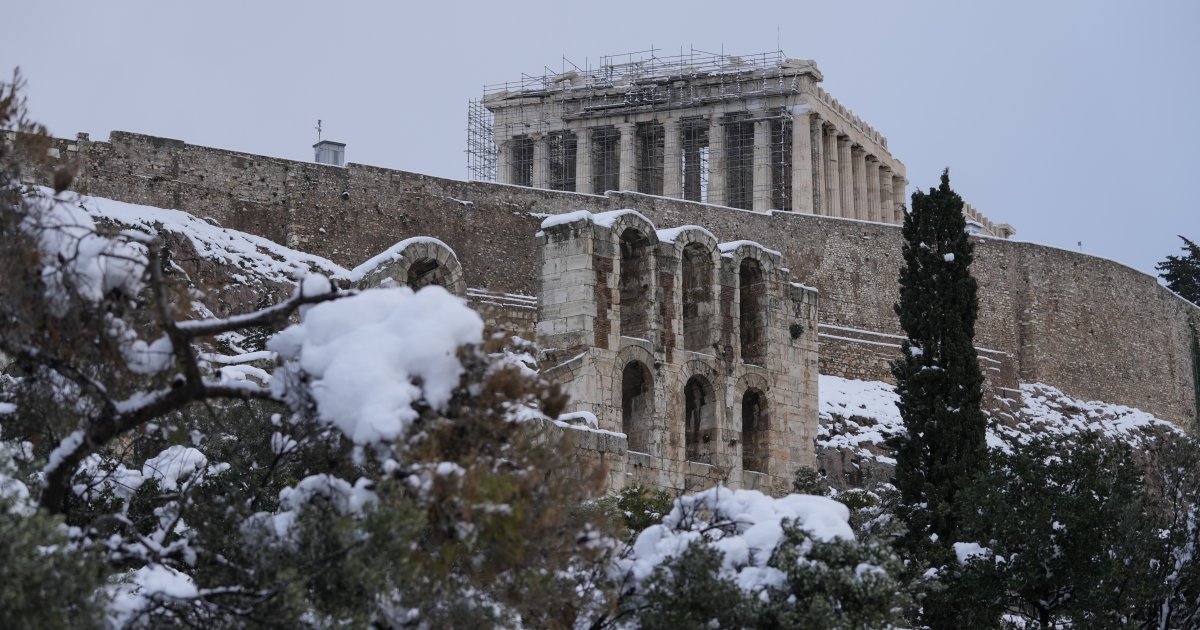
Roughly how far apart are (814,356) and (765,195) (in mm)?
33980

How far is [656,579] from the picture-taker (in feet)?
45.6

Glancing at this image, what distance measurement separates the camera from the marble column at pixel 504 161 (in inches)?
2709

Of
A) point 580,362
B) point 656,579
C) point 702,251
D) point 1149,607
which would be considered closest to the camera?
point 656,579

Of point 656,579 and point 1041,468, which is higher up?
point 1041,468

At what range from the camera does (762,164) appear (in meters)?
64.5

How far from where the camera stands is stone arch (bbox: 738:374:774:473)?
96.2ft

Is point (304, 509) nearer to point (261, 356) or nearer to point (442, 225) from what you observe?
point (261, 356)

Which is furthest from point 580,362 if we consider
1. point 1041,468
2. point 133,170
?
point 133,170

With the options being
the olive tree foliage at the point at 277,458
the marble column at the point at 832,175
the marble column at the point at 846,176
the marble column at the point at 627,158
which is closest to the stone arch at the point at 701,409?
the olive tree foliage at the point at 277,458

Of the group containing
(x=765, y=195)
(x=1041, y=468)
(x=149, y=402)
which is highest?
(x=765, y=195)

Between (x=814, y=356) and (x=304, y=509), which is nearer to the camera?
(x=304, y=509)

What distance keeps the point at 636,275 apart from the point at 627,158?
1480 inches

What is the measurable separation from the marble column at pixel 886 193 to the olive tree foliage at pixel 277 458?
196 ft

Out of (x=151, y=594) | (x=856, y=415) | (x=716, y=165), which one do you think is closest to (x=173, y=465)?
(x=151, y=594)
